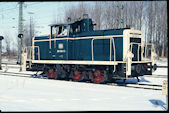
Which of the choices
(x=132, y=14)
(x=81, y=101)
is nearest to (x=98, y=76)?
(x=81, y=101)

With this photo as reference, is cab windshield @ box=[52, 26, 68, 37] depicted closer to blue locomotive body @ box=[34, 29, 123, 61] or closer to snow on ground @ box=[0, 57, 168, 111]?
blue locomotive body @ box=[34, 29, 123, 61]

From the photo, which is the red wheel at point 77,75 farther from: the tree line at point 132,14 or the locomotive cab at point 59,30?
the tree line at point 132,14

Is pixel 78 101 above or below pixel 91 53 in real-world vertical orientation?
below

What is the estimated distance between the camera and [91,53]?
12.8 metres

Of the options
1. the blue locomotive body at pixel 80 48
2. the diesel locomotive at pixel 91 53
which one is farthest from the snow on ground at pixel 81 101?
the blue locomotive body at pixel 80 48

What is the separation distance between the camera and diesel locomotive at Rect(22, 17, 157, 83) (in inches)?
462

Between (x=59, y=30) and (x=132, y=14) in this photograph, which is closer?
(x=59, y=30)

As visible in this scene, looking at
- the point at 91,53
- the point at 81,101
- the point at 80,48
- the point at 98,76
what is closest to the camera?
the point at 81,101

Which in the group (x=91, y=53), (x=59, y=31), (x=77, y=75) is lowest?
(x=77, y=75)

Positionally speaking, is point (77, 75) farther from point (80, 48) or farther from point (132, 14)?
point (132, 14)

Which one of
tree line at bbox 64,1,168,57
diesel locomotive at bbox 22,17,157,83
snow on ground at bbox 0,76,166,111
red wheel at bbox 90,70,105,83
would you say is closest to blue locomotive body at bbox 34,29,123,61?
diesel locomotive at bbox 22,17,157,83

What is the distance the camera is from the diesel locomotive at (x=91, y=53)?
38.5 ft

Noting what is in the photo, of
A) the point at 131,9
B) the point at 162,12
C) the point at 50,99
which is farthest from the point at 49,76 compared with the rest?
the point at 162,12

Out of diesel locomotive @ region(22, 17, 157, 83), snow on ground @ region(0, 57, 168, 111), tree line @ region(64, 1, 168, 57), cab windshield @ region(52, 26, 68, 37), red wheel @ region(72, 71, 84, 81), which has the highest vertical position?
tree line @ region(64, 1, 168, 57)
